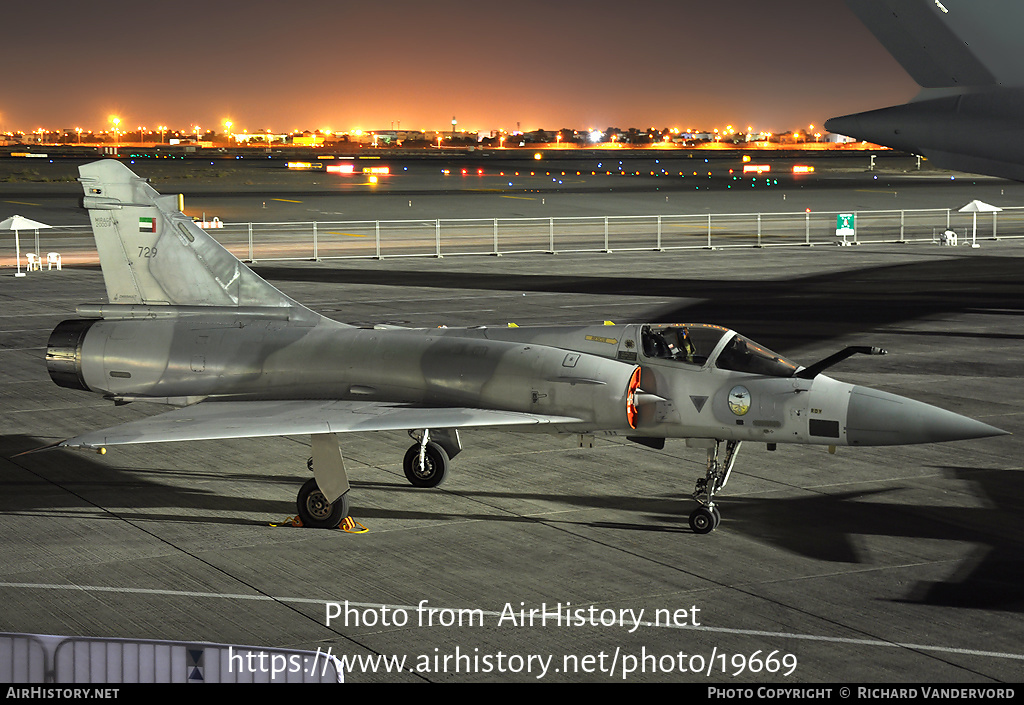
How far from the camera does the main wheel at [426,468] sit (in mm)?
16250

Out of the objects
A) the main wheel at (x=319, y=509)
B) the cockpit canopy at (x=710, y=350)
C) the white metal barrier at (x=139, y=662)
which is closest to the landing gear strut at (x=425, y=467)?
the main wheel at (x=319, y=509)

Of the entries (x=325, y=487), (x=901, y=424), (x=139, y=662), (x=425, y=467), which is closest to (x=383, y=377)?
(x=425, y=467)

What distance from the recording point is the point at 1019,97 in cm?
1292

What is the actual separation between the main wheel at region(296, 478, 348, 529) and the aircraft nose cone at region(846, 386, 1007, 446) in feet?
18.9

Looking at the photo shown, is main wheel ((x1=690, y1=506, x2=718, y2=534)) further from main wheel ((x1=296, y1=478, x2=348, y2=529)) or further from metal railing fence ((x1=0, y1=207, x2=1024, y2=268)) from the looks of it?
metal railing fence ((x1=0, y1=207, x2=1024, y2=268))

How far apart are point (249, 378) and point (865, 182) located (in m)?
114

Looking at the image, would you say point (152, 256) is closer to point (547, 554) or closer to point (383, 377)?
point (383, 377)

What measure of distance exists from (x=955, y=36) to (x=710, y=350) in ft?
14.0

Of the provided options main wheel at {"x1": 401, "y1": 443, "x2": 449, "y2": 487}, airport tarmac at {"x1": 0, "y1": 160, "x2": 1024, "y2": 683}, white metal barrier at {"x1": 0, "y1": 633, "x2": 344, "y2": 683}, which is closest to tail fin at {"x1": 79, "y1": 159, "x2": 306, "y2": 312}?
airport tarmac at {"x1": 0, "y1": 160, "x2": 1024, "y2": 683}

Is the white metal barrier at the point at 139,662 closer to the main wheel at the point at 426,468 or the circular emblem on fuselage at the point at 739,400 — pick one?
the circular emblem on fuselage at the point at 739,400

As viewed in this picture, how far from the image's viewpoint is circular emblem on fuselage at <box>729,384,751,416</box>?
14039 millimetres

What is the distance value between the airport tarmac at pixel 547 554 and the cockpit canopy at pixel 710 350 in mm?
1839

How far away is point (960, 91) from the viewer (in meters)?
13.2

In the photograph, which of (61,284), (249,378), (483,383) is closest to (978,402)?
(483,383)
